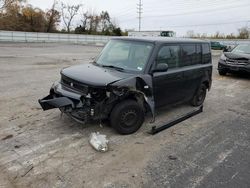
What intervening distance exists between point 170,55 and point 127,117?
5.54 feet

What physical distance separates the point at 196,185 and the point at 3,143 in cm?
301

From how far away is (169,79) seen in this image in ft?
17.9

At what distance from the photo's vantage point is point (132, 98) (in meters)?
4.85

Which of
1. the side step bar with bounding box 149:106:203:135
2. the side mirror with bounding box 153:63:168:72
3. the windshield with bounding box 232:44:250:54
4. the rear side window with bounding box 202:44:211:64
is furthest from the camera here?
the windshield with bounding box 232:44:250:54

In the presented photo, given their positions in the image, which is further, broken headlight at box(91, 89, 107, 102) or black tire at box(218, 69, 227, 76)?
black tire at box(218, 69, 227, 76)

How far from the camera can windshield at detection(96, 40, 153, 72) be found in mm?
5131

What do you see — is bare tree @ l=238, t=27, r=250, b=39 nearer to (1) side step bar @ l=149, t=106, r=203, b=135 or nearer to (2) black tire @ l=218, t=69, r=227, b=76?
(2) black tire @ l=218, t=69, r=227, b=76

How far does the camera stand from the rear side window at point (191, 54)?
5.88 meters

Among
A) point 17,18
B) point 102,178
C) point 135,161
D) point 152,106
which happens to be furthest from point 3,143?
point 17,18

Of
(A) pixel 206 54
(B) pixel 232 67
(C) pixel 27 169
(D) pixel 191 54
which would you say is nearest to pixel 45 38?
(B) pixel 232 67

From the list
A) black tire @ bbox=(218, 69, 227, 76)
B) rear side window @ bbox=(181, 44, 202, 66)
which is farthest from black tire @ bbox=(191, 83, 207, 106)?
black tire @ bbox=(218, 69, 227, 76)

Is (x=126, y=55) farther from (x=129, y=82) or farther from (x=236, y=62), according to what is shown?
(x=236, y=62)

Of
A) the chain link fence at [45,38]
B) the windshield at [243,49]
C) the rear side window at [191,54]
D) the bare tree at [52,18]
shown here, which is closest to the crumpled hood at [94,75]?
the rear side window at [191,54]

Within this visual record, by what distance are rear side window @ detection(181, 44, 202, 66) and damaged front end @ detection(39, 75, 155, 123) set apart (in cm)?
159
